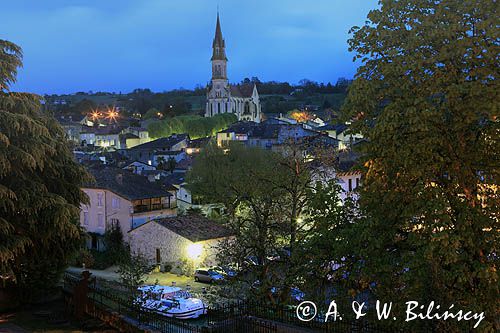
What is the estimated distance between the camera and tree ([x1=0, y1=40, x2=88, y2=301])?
17094 millimetres

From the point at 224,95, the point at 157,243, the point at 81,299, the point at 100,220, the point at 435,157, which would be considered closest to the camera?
the point at 435,157

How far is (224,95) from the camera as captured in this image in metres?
156

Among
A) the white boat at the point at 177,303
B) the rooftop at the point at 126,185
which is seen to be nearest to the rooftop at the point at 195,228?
the rooftop at the point at 126,185

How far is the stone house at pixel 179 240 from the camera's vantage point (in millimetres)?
33094

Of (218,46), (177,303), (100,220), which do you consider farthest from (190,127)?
(177,303)

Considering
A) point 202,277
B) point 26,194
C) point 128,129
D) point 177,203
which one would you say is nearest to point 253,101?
point 128,129

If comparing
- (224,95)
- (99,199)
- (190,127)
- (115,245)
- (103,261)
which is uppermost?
(224,95)

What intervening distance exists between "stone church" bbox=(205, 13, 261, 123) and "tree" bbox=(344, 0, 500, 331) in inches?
5610

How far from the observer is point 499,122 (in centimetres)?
1126

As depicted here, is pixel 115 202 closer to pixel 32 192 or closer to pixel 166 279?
pixel 166 279

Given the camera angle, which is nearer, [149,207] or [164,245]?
[164,245]

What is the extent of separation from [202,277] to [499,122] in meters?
22.3

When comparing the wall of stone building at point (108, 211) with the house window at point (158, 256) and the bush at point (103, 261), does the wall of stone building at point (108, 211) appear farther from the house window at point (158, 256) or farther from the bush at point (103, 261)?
the house window at point (158, 256)

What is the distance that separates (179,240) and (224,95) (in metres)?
125
